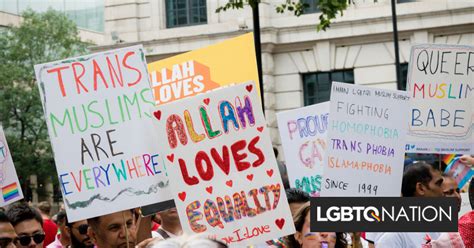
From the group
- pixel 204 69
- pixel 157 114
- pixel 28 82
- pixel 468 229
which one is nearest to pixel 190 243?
pixel 157 114

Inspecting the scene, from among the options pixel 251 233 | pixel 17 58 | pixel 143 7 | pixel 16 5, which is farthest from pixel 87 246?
pixel 16 5

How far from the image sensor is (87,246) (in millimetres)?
7828

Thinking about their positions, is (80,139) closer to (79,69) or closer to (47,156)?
(79,69)

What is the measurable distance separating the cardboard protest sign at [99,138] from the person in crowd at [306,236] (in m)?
0.81

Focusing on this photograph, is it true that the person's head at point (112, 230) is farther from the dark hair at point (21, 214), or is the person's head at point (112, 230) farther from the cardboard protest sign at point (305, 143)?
the cardboard protest sign at point (305, 143)

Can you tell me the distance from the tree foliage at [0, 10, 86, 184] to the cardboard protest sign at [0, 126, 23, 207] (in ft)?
101

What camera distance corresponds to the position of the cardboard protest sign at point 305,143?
10797mm

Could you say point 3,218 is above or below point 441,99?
below

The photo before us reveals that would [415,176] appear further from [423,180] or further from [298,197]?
[298,197]

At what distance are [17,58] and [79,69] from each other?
32.9 m

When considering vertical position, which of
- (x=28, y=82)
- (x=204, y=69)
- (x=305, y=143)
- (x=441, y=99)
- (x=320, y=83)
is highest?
(x=204, y=69)

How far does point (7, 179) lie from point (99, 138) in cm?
143

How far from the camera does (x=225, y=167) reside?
265 inches

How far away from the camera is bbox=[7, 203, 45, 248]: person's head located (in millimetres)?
7648
